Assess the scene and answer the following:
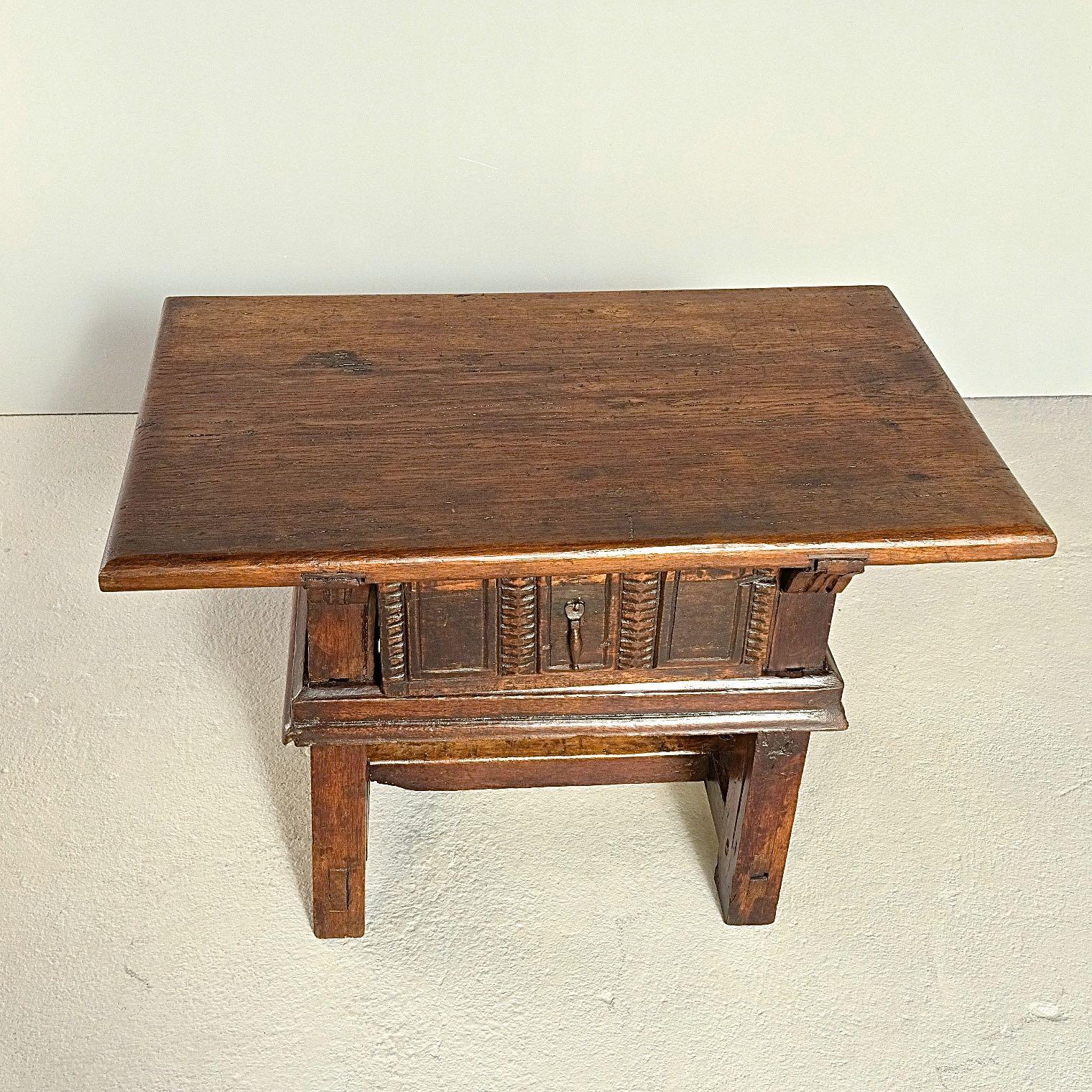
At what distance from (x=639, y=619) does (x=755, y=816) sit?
0.37 m

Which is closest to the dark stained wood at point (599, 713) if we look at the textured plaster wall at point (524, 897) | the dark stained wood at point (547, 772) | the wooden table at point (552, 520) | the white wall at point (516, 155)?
the wooden table at point (552, 520)

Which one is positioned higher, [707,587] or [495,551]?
Result: [495,551]

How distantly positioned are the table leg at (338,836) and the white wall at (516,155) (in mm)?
1406

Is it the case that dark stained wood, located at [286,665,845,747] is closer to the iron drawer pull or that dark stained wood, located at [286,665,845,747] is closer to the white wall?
the iron drawer pull

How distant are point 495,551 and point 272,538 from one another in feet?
0.83

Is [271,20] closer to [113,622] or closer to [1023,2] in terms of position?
[113,622]

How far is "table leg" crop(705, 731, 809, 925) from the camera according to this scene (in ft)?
6.39

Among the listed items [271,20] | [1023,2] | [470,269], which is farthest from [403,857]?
[1023,2]

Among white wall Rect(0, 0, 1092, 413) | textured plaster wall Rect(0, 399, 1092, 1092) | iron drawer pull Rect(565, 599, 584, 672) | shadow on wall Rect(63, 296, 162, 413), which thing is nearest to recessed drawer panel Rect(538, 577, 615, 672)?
iron drawer pull Rect(565, 599, 584, 672)

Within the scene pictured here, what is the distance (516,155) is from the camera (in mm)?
2896

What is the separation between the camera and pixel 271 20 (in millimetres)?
2707

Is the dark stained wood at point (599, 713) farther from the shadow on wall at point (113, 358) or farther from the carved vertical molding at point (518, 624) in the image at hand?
the shadow on wall at point (113, 358)

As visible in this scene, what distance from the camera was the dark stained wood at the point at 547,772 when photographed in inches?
84.4

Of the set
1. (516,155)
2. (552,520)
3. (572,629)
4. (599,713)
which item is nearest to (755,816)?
(599,713)
